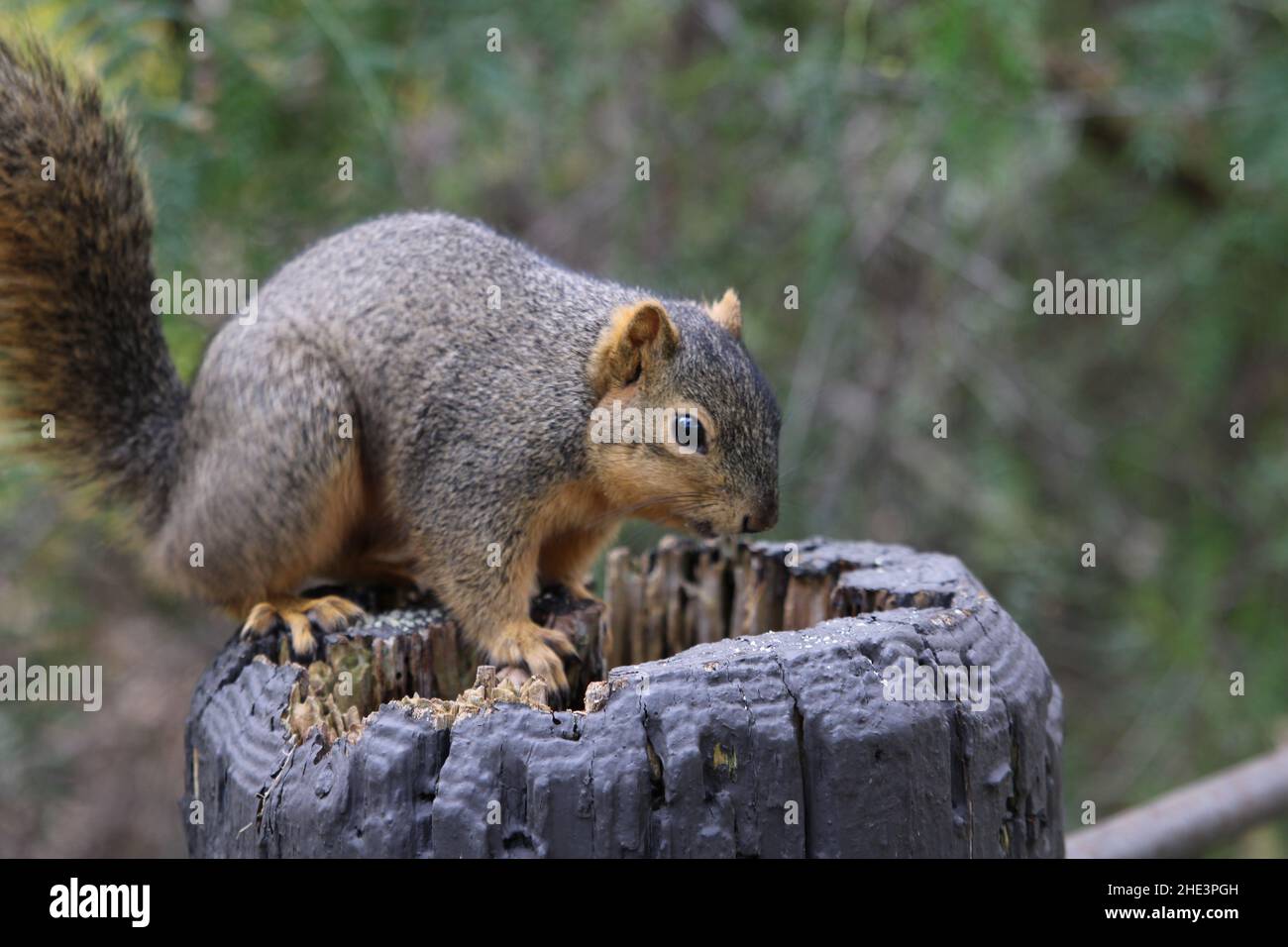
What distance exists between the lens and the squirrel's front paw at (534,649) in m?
2.34

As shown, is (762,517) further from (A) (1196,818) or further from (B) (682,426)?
(A) (1196,818)

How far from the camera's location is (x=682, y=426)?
2369 millimetres

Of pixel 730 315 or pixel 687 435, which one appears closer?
pixel 687 435

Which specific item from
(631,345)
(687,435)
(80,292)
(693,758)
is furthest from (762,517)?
(80,292)

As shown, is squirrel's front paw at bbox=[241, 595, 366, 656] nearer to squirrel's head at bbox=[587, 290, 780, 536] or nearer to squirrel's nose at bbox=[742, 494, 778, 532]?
squirrel's head at bbox=[587, 290, 780, 536]

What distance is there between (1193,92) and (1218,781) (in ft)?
7.09

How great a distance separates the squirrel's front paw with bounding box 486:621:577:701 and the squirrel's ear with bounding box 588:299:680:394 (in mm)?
488

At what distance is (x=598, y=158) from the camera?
4707 mm

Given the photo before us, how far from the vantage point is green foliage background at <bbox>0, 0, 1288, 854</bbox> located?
3.36 meters

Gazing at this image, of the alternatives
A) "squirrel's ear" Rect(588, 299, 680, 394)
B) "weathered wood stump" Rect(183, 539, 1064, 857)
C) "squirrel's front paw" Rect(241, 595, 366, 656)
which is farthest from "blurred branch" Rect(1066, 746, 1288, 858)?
"squirrel's front paw" Rect(241, 595, 366, 656)

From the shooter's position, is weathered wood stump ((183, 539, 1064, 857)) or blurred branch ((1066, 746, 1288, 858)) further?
blurred branch ((1066, 746, 1288, 858))

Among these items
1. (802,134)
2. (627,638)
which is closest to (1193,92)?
(802,134)

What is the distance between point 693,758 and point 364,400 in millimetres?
1261
